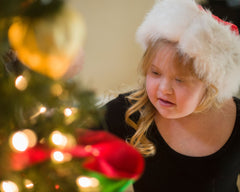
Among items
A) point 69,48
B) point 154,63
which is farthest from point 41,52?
point 154,63

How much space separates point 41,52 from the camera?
34cm

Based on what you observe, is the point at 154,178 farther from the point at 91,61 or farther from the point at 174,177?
the point at 91,61

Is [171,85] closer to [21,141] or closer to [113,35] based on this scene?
[21,141]

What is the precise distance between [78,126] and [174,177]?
0.70 meters

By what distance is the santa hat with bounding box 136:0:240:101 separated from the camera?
0.79 m

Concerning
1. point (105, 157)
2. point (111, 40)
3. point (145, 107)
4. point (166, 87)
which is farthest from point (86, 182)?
point (111, 40)

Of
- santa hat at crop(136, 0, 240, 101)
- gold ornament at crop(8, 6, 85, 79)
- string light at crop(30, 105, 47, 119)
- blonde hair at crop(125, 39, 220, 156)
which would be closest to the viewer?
gold ornament at crop(8, 6, 85, 79)

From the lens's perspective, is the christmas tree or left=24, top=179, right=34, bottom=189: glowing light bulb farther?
left=24, top=179, right=34, bottom=189: glowing light bulb

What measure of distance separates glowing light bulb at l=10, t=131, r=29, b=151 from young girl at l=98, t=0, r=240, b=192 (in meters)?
0.54

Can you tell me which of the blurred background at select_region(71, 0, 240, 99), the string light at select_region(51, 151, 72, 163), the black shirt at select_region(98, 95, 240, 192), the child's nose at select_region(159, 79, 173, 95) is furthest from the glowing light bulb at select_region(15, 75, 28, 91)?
the blurred background at select_region(71, 0, 240, 99)

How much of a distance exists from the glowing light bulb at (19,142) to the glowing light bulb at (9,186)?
7 cm

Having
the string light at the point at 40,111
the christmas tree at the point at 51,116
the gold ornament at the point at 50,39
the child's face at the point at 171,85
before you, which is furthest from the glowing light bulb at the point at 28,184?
the child's face at the point at 171,85

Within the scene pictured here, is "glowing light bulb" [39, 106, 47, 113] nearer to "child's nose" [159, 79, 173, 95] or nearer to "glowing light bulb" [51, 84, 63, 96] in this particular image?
"glowing light bulb" [51, 84, 63, 96]

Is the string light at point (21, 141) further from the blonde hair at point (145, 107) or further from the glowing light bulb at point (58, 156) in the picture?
the blonde hair at point (145, 107)
